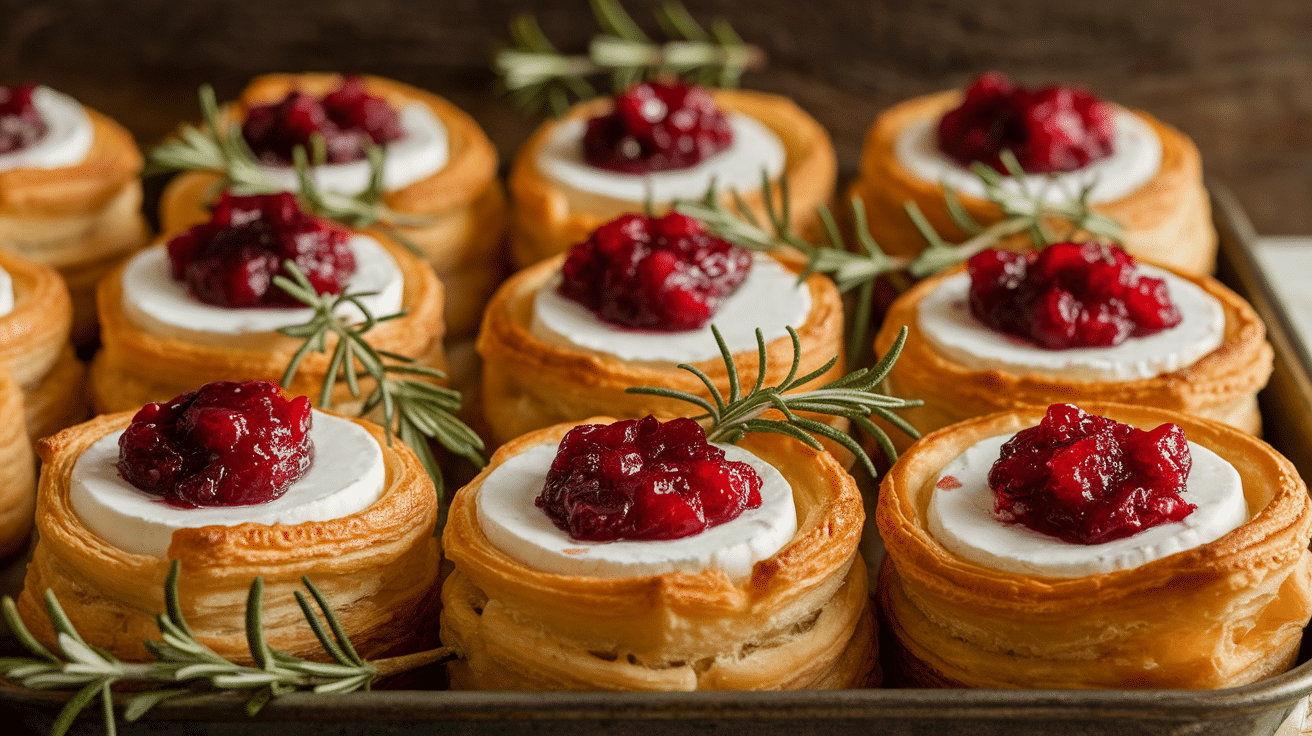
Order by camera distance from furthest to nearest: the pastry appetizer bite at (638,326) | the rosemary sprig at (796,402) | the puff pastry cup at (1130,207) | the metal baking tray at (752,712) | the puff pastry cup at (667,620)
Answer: the puff pastry cup at (1130,207)
the pastry appetizer bite at (638,326)
the rosemary sprig at (796,402)
the puff pastry cup at (667,620)
the metal baking tray at (752,712)

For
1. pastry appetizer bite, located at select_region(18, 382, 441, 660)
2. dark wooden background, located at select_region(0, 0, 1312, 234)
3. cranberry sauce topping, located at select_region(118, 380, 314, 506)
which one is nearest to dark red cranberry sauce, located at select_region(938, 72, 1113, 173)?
dark wooden background, located at select_region(0, 0, 1312, 234)

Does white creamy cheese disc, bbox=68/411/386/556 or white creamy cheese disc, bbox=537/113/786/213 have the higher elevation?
white creamy cheese disc, bbox=68/411/386/556

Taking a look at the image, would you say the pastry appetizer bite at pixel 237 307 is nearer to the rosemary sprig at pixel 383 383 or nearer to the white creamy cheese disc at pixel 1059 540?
the rosemary sprig at pixel 383 383

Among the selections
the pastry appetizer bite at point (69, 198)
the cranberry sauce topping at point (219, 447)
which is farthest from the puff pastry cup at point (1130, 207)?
the pastry appetizer bite at point (69, 198)

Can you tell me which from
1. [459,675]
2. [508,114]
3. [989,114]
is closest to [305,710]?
[459,675]

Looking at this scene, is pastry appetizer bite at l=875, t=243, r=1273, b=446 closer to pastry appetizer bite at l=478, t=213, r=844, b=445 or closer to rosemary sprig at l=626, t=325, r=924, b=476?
pastry appetizer bite at l=478, t=213, r=844, b=445

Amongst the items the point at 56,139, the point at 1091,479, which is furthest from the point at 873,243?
the point at 56,139
